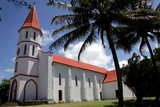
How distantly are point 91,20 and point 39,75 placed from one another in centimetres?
2248

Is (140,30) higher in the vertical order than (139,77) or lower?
higher

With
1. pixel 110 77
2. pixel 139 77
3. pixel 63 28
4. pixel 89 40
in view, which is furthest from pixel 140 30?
pixel 110 77

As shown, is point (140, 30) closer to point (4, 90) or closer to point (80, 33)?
A: point (80, 33)

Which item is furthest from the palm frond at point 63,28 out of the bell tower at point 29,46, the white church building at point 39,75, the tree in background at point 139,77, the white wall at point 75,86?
the white wall at point 75,86

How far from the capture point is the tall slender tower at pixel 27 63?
3016 cm

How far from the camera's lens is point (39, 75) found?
108 ft

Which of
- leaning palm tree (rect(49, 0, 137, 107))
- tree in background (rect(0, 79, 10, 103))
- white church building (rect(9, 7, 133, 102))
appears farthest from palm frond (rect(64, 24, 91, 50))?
tree in background (rect(0, 79, 10, 103))

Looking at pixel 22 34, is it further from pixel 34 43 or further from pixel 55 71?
pixel 55 71

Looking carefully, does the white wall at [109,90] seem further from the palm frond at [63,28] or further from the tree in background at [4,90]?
the palm frond at [63,28]

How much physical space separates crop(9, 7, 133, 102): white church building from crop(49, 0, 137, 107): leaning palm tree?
18755 mm

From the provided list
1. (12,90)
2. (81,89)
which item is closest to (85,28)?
(12,90)

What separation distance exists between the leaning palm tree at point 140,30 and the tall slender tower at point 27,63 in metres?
20.0

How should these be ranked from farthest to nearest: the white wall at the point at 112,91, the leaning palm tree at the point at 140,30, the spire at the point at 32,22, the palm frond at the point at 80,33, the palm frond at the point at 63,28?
the white wall at the point at 112,91, the spire at the point at 32,22, the palm frond at the point at 63,28, the palm frond at the point at 80,33, the leaning palm tree at the point at 140,30

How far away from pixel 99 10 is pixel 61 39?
13.3 ft
